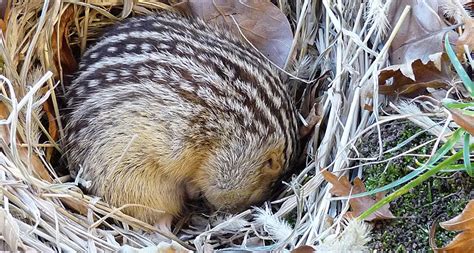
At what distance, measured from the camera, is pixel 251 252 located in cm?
250

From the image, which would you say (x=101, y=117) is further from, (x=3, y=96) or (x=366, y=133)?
(x=366, y=133)

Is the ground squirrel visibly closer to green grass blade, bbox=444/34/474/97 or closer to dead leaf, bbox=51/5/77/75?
dead leaf, bbox=51/5/77/75

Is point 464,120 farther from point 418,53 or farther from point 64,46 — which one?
point 64,46

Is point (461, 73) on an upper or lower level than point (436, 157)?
upper

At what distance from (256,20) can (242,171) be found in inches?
28.8

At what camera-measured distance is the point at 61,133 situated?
2875 millimetres

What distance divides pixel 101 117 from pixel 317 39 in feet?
3.38

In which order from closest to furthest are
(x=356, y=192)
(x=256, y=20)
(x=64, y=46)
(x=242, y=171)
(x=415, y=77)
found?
(x=356, y=192) → (x=415, y=77) → (x=242, y=171) → (x=64, y=46) → (x=256, y=20)

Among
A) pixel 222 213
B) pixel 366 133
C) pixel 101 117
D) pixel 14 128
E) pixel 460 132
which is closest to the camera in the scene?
pixel 460 132

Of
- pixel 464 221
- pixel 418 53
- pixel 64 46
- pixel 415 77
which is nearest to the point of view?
pixel 464 221

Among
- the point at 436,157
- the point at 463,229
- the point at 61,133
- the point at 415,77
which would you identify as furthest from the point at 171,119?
the point at 463,229

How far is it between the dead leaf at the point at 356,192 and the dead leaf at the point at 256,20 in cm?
95

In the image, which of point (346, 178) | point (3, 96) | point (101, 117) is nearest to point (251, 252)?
point (346, 178)

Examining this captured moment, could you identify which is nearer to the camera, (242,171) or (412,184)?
(412,184)
